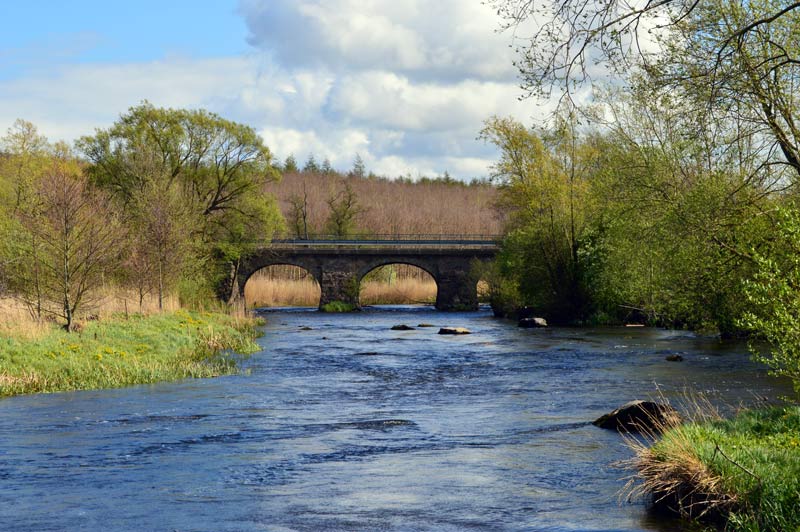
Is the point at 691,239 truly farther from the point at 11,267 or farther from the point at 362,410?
the point at 11,267

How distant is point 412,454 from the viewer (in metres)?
15.3

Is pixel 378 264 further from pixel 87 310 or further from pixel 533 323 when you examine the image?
pixel 87 310

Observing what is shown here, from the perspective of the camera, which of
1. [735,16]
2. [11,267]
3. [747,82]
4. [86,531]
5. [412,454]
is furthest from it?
[11,267]

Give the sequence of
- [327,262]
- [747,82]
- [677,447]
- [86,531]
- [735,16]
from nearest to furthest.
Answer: [86,531] < [677,447] < [747,82] < [735,16] < [327,262]

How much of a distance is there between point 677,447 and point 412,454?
16.0 feet

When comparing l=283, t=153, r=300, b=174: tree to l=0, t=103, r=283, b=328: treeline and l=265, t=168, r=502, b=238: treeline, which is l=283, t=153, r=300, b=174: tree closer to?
l=265, t=168, r=502, b=238: treeline

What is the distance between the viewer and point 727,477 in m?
10.9

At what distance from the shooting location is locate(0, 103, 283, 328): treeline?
95.0ft

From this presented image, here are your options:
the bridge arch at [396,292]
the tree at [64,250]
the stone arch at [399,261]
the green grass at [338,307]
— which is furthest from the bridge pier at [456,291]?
the tree at [64,250]

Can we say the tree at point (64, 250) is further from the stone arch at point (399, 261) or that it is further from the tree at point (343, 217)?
the tree at point (343, 217)

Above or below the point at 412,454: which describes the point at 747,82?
above

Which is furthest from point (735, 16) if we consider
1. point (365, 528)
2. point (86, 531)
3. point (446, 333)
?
point (446, 333)

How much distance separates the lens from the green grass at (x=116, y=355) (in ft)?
72.6

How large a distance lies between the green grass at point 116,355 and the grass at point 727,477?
14573 millimetres
